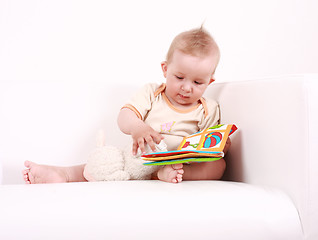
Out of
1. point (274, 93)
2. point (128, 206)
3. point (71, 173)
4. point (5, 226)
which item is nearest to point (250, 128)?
point (274, 93)

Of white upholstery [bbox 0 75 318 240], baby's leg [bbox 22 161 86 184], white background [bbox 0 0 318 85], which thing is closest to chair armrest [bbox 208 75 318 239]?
white upholstery [bbox 0 75 318 240]

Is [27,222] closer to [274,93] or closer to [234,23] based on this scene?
[274,93]

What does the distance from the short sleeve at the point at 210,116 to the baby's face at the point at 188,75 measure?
66 mm

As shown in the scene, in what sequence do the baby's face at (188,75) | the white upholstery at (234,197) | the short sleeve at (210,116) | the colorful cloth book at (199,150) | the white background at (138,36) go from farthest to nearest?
the white background at (138,36) < the short sleeve at (210,116) < the baby's face at (188,75) < the colorful cloth book at (199,150) < the white upholstery at (234,197)

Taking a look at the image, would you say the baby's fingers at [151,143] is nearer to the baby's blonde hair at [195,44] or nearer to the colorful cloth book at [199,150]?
the colorful cloth book at [199,150]

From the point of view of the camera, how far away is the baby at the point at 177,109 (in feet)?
4.08

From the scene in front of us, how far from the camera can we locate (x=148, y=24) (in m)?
2.10

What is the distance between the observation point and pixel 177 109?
140 cm

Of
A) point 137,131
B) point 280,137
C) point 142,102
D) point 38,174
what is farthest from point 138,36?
point 280,137

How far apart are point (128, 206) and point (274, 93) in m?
0.50

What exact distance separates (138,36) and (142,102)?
788 millimetres

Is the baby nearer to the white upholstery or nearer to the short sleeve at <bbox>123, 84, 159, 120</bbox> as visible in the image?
the short sleeve at <bbox>123, 84, 159, 120</bbox>

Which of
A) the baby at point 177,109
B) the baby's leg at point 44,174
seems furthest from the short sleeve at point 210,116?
the baby's leg at point 44,174

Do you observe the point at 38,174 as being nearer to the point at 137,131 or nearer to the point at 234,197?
the point at 137,131
